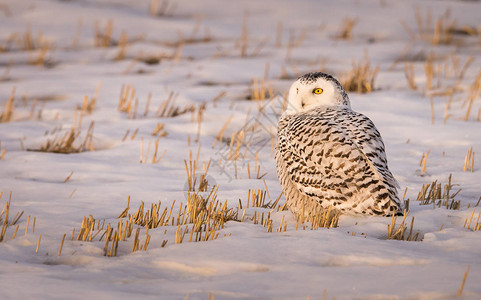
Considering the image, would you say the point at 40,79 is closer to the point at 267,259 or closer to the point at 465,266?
the point at 267,259

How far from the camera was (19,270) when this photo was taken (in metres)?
3.29

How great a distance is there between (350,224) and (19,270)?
2.13 meters

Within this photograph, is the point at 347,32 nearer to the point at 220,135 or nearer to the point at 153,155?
the point at 220,135

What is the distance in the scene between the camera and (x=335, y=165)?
12.8 feet

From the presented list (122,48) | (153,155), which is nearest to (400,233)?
(153,155)

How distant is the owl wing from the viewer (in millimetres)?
3861

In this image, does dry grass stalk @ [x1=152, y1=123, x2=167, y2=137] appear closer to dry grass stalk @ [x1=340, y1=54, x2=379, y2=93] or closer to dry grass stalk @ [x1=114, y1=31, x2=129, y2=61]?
dry grass stalk @ [x1=340, y1=54, x2=379, y2=93]

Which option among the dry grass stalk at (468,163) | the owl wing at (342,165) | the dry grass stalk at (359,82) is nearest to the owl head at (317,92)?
the owl wing at (342,165)

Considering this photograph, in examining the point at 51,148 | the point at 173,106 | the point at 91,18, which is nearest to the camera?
the point at 51,148

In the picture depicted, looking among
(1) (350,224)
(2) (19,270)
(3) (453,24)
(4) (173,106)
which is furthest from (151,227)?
(3) (453,24)

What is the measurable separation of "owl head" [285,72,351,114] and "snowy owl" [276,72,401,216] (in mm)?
148

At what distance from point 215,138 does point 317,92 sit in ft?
9.85

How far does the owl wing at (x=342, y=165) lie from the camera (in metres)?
3.86

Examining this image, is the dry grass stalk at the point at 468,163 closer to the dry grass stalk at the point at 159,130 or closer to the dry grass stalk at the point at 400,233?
the dry grass stalk at the point at 400,233
